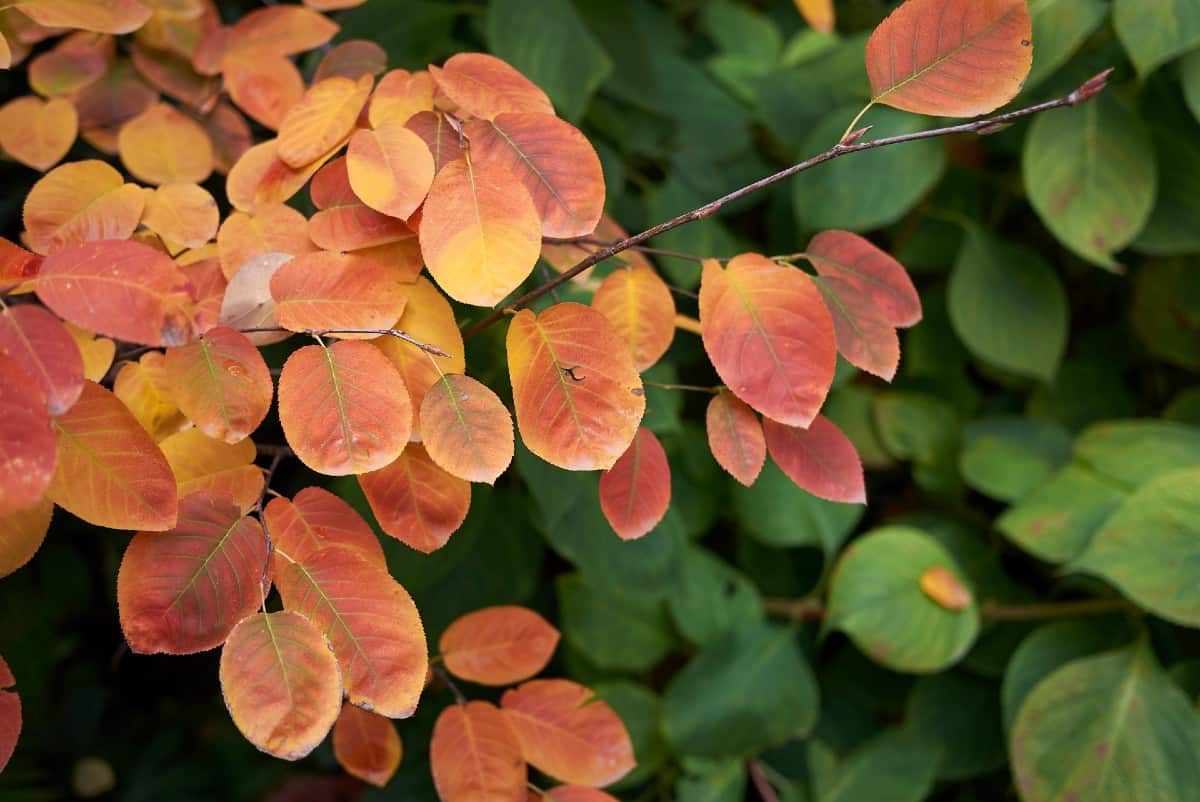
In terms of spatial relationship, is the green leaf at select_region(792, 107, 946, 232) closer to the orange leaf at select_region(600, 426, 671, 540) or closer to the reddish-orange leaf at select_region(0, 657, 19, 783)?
the orange leaf at select_region(600, 426, 671, 540)

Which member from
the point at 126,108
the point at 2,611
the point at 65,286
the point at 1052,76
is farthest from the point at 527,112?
the point at 2,611

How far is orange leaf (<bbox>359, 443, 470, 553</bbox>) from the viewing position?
472 millimetres

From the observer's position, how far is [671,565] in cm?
80

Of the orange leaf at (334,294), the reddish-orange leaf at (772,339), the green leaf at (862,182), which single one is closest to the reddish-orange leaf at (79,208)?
the orange leaf at (334,294)

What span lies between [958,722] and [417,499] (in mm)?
701

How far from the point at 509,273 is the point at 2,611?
2.87ft

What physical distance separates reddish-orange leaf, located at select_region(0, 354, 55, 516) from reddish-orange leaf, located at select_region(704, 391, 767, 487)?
301 millimetres

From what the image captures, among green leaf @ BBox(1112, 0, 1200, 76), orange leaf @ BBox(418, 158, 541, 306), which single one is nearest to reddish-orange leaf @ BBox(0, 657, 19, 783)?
orange leaf @ BBox(418, 158, 541, 306)

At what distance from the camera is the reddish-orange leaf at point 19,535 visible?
1.37 ft

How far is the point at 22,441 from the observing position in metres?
0.35

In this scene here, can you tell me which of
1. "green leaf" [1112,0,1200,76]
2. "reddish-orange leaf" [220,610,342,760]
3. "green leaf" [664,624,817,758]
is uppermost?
"green leaf" [1112,0,1200,76]

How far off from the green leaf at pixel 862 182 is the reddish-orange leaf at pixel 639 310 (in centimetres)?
40

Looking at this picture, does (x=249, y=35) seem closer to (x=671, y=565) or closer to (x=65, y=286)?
(x=65, y=286)

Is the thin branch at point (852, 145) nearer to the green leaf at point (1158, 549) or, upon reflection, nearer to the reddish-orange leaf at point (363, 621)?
the reddish-orange leaf at point (363, 621)
